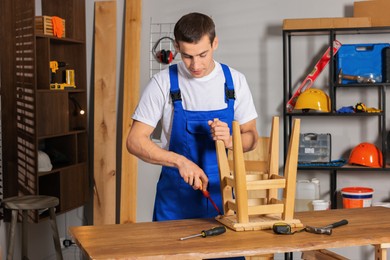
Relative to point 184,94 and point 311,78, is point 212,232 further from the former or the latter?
point 311,78

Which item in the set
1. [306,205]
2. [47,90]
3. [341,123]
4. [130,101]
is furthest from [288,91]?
[47,90]

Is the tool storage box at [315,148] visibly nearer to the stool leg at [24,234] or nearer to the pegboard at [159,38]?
the pegboard at [159,38]

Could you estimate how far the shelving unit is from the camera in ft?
16.4

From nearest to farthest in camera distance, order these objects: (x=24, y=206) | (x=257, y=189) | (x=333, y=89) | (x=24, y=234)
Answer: (x=257, y=189) < (x=24, y=206) < (x=24, y=234) < (x=333, y=89)

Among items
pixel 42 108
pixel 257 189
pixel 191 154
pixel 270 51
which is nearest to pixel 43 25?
pixel 42 108

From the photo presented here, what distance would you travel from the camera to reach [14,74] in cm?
487

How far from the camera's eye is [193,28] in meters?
2.88

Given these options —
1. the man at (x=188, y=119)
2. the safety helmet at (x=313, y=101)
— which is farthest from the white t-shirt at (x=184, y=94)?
the safety helmet at (x=313, y=101)

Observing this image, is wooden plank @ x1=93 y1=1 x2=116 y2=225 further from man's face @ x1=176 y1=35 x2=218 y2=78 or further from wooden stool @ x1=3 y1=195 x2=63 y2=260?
man's face @ x1=176 y1=35 x2=218 y2=78

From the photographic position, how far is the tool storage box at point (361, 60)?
4996 mm

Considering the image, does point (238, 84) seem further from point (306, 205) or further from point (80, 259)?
point (80, 259)

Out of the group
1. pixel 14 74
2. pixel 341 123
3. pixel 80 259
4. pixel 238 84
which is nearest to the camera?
pixel 238 84

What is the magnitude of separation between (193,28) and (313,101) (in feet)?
7.51

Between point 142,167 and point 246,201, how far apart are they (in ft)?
9.95
